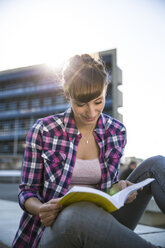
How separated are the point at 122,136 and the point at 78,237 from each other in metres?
0.83

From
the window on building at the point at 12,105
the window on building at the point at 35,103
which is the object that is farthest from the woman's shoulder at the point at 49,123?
the window on building at the point at 12,105

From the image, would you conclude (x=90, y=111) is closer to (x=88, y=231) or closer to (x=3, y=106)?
→ (x=88, y=231)

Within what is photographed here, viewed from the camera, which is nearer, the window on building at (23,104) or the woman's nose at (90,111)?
the woman's nose at (90,111)

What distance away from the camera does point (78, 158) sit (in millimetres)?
1610

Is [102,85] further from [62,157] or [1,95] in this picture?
[1,95]

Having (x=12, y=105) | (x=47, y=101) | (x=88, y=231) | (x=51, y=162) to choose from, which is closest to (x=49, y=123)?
(x=51, y=162)

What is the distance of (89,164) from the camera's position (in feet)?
5.23

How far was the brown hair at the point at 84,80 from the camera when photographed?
1.57 metres

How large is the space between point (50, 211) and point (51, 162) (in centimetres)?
37

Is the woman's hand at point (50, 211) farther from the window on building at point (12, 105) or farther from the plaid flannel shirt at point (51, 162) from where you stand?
the window on building at point (12, 105)

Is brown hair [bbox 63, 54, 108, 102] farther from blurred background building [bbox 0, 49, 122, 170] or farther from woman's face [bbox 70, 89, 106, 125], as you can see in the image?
blurred background building [bbox 0, 49, 122, 170]

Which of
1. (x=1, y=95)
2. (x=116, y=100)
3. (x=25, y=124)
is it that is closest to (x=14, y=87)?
(x=1, y=95)

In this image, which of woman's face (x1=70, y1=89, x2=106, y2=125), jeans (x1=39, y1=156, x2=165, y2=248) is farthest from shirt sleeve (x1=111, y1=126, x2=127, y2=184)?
jeans (x1=39, y1=156, x2=165, y2=248)

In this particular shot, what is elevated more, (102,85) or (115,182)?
(102,85)
